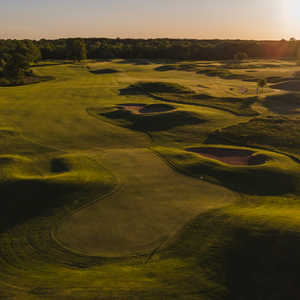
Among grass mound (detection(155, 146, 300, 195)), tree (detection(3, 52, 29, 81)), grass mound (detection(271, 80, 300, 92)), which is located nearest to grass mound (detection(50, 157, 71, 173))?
grass mound (detection(155, 146, 300, 195))

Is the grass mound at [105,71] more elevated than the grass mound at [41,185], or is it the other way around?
the grass mound at [105,71]

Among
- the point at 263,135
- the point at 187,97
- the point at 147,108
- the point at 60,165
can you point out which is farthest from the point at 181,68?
the point at 60,165

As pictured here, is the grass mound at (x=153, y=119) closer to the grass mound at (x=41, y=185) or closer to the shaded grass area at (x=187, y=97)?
the shaded grass area at (x=187, y=97)

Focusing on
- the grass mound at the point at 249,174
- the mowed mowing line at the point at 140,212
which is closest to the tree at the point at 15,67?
the grass mound at the point at 249,174

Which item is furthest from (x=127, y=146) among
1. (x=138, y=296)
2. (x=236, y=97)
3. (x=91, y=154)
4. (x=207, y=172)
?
(x=236, y=97)

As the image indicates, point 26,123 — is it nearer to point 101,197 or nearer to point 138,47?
point 101,197

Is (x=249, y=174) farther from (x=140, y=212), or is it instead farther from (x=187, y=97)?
(x=187, y=97)
